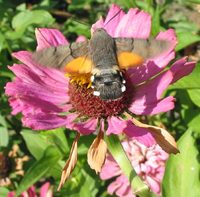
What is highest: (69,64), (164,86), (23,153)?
(69,64)

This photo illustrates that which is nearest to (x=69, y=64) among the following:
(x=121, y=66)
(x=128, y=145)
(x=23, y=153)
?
(x=121, y=66)

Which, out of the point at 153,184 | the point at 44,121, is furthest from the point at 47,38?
the point at 153,184

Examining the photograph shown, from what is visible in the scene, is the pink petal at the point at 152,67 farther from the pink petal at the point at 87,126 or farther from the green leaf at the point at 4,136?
the green leaf at the point at 4,136

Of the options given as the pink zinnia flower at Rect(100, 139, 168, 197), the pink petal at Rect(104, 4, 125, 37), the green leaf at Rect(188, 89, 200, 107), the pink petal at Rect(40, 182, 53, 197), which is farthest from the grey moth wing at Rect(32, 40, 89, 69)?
the pink petal at Rect(40, 182, 53, 197)

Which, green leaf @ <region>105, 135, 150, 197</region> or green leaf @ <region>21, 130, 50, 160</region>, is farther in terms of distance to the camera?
green leaf @ <region>21, 130, 50, 160</region>

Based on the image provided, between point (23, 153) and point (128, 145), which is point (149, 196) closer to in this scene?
point (128, 145)

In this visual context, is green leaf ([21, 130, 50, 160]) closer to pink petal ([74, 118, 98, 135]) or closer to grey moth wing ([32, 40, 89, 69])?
pink petal ([74, 118, 98, 135])
